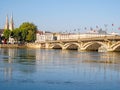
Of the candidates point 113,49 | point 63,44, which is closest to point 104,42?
point 113,49

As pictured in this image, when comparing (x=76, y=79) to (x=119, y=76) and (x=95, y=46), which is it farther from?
(x=95, y=46)

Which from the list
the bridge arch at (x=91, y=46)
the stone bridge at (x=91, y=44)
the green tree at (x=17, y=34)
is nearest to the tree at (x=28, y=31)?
the green tree at (x=17, y=34)

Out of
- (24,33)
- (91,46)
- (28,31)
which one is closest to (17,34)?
(24,33)

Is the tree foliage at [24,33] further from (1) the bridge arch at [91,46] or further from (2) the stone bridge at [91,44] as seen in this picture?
(1) the bridge arch at [91,46]

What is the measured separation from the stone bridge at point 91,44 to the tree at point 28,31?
10009 mm

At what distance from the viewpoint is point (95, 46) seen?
92750 mm

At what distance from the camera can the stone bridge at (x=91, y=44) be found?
7719cm

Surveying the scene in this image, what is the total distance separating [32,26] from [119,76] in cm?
10499

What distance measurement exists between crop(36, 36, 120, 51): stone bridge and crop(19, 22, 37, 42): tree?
32.8 ft

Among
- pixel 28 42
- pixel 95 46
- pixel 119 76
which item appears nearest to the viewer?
pixel 119 76

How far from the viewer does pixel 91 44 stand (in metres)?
86.9

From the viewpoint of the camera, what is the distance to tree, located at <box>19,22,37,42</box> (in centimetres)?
12850

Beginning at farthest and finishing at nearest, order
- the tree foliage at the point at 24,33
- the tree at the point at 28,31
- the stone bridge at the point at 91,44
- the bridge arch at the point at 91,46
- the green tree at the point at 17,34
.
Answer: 1. the tree at the point at 28,31
2. the tree foliage at the point at 24,33
3. the green tree at the point at 17,34
4. the bridge arch at the point at 91,46
5. the stone bridge at the point at 91,44

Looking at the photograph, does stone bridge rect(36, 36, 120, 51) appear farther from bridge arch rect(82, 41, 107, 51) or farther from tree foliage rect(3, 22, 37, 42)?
tree foliage rect(3, 22, 37, 42)
